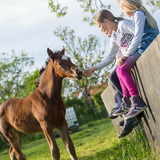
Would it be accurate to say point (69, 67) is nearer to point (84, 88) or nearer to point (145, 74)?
point (145, 74)

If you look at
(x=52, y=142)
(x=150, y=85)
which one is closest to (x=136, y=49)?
(x=150, y=85)

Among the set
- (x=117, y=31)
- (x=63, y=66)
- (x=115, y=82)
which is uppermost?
(x=117, y=31)

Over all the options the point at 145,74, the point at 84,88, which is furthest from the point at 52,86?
the point at 84,88

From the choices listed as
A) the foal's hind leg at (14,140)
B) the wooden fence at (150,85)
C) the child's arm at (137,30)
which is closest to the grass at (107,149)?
the wooden fence at (150,85)

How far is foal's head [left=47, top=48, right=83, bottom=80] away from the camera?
15.6 ft

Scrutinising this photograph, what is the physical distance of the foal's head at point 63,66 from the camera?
475cm

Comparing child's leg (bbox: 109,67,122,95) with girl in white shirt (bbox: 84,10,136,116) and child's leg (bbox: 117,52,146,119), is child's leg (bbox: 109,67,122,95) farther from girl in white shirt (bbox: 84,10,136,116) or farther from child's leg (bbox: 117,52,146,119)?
child's leg (bbox: 117,52,146,119)

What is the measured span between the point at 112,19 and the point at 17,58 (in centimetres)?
2553

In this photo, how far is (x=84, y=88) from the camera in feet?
102

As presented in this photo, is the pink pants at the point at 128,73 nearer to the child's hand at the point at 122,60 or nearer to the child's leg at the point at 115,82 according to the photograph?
the child's hand at the point at 122,60

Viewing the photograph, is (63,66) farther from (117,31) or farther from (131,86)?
(131,86)

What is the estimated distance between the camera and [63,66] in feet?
16.4

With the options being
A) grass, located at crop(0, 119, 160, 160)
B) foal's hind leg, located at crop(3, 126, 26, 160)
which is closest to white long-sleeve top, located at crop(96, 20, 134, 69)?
grass, located at crop(0, 119, 160, 160)

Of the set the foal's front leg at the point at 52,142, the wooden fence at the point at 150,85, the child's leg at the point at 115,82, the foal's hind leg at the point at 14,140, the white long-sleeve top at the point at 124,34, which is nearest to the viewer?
the wooden fence at the point at 150,85
